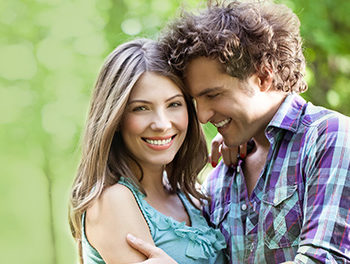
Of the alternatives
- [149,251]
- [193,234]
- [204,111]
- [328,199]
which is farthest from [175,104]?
[328,199]

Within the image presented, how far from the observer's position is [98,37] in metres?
5.86

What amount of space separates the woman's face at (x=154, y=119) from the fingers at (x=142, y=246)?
452 millimetres

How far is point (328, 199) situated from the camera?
198cm

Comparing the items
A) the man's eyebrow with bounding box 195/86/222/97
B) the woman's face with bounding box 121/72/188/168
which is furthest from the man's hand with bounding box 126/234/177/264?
the man's eyebrow with bounding box 195/86/222/97

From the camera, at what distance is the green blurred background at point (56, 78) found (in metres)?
5.79

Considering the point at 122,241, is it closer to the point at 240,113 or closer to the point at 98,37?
the point at 240,113

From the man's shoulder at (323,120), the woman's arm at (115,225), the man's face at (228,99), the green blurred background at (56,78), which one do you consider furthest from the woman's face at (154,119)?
the green blurred background at (56,78)

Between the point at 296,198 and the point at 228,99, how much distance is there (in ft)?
1.96

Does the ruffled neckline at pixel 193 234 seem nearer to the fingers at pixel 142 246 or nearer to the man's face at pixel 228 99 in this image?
the fingers at pixel 142 246

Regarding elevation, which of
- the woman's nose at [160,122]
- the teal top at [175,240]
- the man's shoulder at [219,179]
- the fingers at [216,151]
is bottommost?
the teal top at [175,240]

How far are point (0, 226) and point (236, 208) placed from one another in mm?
5843

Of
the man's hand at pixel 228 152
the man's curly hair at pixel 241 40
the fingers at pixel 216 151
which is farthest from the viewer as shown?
the fingers at pixel 216 151

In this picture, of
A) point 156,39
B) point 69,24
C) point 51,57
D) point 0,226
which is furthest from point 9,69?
point 156,39

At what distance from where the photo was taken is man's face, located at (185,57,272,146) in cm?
243
